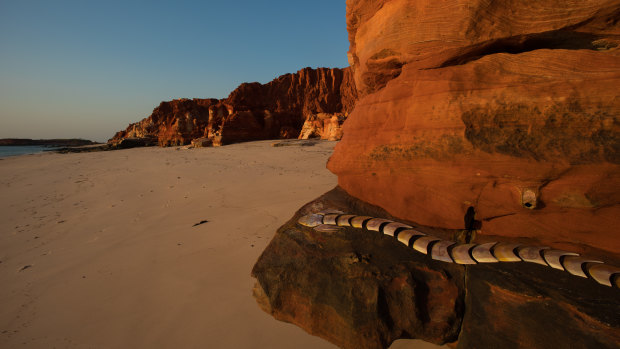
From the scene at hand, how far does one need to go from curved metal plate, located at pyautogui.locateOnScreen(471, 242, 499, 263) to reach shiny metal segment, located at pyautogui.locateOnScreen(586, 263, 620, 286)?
0.46m

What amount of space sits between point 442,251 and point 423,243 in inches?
5.8

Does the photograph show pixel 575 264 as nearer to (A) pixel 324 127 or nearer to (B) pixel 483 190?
(B) pixel 483 190

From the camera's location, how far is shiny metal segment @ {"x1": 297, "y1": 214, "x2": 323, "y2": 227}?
2.59 m

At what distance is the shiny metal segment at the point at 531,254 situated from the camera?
170 centimetres

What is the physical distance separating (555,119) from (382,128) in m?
1.34

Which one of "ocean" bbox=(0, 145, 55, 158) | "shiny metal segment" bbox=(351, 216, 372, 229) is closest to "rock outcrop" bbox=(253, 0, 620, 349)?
"shiny metal segment" bbox=(351, 216, 372, 229)

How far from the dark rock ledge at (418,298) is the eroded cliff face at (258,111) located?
54.4ft

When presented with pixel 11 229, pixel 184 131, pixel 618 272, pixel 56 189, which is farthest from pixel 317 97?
pixel 618 272

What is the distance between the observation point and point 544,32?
2068 mm

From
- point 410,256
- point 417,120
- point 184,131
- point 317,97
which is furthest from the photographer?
point 317,97

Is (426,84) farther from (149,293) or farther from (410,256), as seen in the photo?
(149,293)

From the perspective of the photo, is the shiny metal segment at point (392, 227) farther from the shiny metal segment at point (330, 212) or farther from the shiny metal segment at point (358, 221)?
the shiny metal segment at point (330, 212)

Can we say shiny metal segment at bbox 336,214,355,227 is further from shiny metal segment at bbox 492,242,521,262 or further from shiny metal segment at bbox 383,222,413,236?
shiny metal segment at bbox 492,242,521,262

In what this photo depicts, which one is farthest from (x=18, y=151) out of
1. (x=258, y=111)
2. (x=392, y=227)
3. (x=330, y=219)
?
(x=392, y=227)
